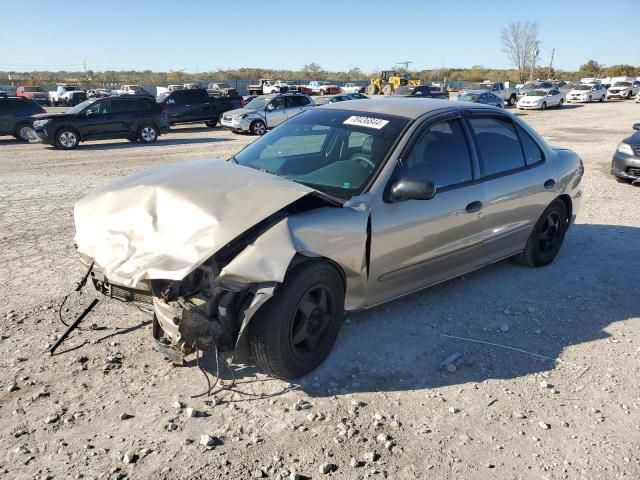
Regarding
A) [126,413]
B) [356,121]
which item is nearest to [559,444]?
[126,413]

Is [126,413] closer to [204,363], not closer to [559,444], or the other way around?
[204,363]

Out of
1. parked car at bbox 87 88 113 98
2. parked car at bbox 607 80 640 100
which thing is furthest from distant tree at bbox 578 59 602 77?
parked car at bbox 87 88 113 98

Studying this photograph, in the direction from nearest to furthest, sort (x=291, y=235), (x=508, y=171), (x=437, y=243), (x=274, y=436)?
(x=274, y=436) → (x=291, y=235) → (x=437, y=243) → (x=508, y=171)

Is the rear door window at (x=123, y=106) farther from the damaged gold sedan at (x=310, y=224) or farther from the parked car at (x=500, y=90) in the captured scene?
the parked car at (x=500, y=90)

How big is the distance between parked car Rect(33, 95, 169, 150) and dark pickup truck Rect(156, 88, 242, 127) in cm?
444

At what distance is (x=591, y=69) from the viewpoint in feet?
318

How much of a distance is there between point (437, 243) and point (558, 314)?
1331 millimetres

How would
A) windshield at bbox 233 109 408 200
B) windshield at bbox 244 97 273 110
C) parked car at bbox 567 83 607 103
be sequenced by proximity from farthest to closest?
parked car at bbox 567 83 607 103 → windshield at bbox 244 97 273 110 → windshield at bbox 233 109 408 200

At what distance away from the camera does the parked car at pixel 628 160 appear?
996cm

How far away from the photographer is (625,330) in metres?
4.35

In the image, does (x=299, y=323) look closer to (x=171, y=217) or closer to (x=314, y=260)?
(x=314, y=260)

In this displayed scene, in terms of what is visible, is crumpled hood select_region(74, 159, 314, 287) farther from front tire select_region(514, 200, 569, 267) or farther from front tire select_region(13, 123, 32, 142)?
front tire select_region(13, 123, 32, 142)

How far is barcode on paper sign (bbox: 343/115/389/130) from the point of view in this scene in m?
4.27

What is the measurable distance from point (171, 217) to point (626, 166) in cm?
959
